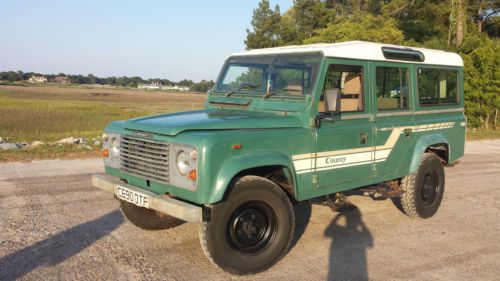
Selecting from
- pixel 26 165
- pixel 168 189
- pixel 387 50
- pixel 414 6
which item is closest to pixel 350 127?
pixel 387 50

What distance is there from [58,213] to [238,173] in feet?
10.7

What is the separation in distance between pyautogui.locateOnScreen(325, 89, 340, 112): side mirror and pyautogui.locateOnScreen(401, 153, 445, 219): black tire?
217cm

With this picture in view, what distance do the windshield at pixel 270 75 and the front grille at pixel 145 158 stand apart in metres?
1.53

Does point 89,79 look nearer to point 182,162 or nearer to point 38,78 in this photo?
point 38,78

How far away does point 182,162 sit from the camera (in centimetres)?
426

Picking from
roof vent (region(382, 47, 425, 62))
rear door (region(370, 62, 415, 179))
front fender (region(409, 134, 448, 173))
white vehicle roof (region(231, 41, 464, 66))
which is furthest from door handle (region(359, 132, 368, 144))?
front fender (region(409, 134, 448, 173))

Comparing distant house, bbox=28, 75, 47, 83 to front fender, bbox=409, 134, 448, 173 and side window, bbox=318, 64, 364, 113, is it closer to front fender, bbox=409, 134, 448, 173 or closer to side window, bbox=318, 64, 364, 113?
front fender, bbox=409, 134, 448, 173

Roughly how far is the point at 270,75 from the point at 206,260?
7.43ft

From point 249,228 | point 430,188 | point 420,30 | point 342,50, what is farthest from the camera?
point 420,30

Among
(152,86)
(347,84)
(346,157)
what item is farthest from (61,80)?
(346,157)

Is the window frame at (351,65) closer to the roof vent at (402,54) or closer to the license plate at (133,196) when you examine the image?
the roof vent at (402,54)

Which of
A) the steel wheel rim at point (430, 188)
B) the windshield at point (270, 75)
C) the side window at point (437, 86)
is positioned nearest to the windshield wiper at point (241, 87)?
the windshield at point (270, 75)

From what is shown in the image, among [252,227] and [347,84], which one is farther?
[347,84]

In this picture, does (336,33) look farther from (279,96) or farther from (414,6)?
(279,96)
